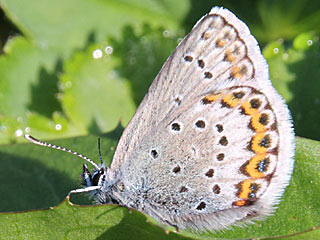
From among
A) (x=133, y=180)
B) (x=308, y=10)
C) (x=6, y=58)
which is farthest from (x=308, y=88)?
(x=6, y=58)

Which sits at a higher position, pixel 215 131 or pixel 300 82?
pixel 300 82

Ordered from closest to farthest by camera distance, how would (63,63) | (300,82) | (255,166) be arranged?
(255,166) → (300,82) → (63,63)

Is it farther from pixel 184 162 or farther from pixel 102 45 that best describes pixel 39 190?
pixel 102 45

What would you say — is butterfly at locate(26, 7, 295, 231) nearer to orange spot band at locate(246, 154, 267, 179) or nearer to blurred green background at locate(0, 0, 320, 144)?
orange spot band at locate(246, 154, 267, 179)

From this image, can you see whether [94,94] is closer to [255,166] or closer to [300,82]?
[300,82]

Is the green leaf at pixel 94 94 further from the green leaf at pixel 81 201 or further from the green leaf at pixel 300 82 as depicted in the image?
the green leaf at pixel 300 82

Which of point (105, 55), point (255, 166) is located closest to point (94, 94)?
point (105, 55)

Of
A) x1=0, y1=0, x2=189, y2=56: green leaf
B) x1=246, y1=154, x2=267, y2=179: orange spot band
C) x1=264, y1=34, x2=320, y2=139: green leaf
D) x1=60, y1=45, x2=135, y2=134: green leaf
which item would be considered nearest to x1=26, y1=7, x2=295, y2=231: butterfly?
x1=246, y1=154, x2=267, y2=179: orange spot band
